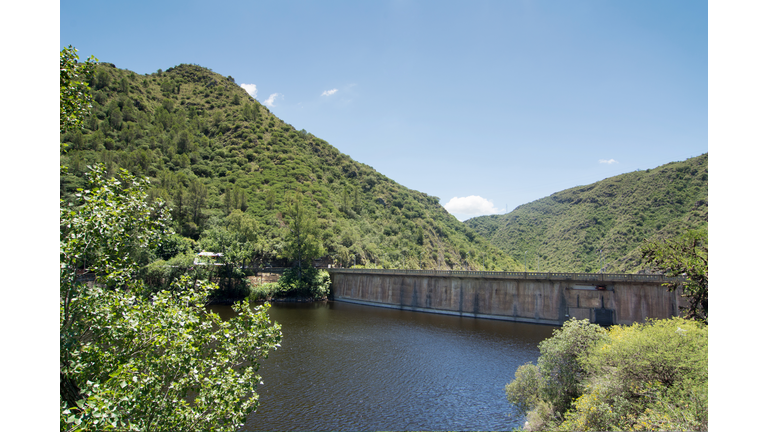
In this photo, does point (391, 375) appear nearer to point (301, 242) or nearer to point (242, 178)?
point (301, 242)

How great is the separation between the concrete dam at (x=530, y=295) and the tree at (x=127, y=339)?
155 ft

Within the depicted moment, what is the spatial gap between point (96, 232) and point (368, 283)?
60.2 m

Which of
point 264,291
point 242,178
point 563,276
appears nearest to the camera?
point 563,276

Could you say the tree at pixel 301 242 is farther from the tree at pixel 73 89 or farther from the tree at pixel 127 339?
the tree at pixel 127 339

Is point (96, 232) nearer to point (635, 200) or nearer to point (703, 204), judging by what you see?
point (703, 204)

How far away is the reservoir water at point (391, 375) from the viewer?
65.4 ft

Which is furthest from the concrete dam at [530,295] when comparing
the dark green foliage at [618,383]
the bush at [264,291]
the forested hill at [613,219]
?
the dark green foliage at [618,383]

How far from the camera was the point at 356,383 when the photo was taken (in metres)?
25.1

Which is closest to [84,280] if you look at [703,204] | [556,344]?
[556,344]

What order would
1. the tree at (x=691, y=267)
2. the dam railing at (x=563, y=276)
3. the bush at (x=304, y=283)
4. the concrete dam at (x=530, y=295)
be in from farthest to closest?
the bush at (x=304, y=283)
the concrete dam at (x=530, y=295)
the dam railing at (x=563, y=276)
the tree at (x=691, y=267)

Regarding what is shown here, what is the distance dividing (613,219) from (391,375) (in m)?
86.5

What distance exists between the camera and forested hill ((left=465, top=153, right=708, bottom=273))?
225ft

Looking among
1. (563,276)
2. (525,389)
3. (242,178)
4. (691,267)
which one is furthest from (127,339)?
(242,178)

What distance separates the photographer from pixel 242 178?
330 feet
